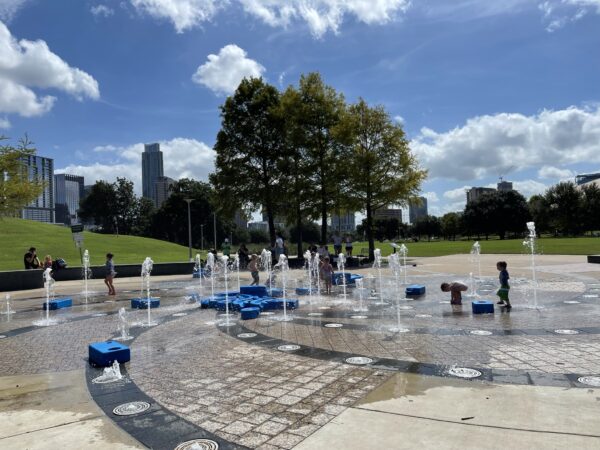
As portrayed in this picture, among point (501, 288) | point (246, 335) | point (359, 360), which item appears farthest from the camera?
point (501, 288)

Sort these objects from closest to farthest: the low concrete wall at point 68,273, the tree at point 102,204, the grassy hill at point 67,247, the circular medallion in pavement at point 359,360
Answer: the circular medallion in pavement at point 359,360, the low concrete wall at point 68,273, the grassy hill at point 67,247, the tree at point 102,204

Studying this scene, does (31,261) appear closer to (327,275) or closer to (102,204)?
(327,275)

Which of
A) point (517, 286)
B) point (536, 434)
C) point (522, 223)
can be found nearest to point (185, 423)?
point (536, 434)

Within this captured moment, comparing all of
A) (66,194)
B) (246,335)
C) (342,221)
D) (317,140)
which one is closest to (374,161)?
(317,140)

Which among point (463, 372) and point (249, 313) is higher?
point (249, 313)

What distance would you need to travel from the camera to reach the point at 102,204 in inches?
3526

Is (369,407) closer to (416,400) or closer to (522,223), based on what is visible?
(416,400)

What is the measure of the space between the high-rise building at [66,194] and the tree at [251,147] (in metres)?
96.5

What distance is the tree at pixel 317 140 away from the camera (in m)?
30.7

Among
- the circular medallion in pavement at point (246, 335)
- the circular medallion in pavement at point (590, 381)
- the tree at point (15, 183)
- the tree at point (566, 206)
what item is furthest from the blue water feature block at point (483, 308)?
the tree at point (566, 206)

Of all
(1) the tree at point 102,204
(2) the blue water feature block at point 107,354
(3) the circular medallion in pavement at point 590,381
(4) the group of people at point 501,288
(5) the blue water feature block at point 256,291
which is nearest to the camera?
(3) the circular medallion in pavement at point 590,381

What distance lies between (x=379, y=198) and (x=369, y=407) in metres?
26.1

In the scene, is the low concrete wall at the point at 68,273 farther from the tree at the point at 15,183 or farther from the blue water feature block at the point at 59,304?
the blue water feature block at the point at 59,304

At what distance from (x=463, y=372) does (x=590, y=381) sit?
1.49 m
